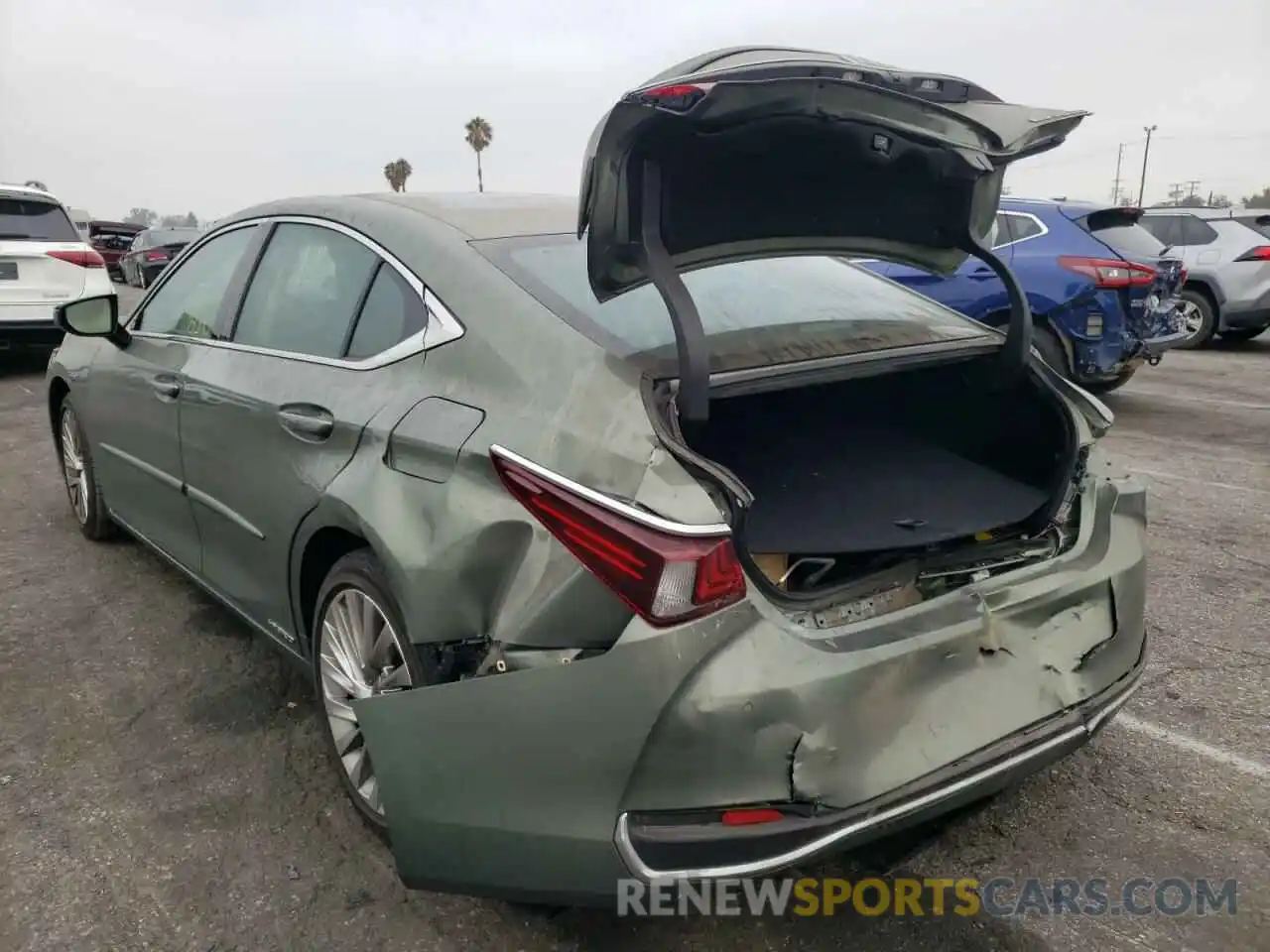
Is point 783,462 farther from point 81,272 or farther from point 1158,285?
point 81,272

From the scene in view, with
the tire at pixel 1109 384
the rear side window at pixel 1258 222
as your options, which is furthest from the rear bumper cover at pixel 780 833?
the rear side window at pixel 1258 222

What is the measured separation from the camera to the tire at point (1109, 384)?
25.2 ft

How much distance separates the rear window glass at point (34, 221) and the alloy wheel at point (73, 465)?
5526 mm

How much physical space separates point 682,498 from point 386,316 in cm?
117

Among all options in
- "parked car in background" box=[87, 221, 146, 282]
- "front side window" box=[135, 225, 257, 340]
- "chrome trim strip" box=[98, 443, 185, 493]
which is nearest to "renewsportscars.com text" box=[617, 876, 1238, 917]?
"chrome trim strip" box=[98, 443, 185, 493]

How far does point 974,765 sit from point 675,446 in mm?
893

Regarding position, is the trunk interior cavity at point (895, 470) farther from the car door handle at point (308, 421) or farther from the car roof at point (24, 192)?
the car roof at point (24, 192)

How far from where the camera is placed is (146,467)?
12.4 ft

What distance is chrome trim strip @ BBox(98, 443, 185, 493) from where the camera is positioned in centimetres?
349

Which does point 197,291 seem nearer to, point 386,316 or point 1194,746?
point 386,316

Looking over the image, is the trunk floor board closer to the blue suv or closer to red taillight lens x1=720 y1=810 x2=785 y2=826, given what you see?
red taillight lens x1=720 y1=810 x2=785 y2=826

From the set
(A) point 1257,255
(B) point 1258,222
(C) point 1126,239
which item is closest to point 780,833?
(C) point 1126,239

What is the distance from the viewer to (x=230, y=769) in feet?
9.48

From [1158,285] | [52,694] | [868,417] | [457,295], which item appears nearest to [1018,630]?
[868,417]
